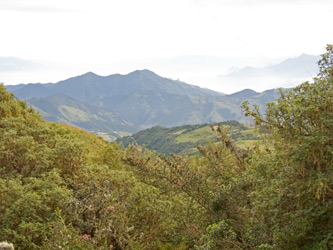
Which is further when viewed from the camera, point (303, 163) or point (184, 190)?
point (184, 190)

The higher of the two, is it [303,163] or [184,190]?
[303,163]

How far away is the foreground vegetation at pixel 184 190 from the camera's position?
7188mm

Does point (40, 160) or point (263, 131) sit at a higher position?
point (263, 131)

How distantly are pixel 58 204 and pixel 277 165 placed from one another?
907 cm

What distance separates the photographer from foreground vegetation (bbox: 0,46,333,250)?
719 centimetres

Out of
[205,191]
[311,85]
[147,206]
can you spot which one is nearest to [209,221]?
[205,191]

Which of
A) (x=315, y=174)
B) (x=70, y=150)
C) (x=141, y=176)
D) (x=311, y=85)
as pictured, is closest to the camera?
(x=315, y=174)

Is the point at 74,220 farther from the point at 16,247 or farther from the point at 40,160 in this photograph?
the point at 40,160

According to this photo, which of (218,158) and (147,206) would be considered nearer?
(147,206)

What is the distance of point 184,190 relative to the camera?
47.7 ft

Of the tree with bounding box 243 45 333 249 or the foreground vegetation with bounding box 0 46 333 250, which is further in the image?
the foreground vegetation with bounding box 0 46 333 250

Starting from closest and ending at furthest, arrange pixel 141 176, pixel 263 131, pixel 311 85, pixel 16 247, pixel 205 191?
pixel 311 85
pixel 263 131
pixel 16 247
pixel 205 191
pixel 141 176

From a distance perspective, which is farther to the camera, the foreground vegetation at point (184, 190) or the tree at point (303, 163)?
the foreground vegetation at point (184, 190)

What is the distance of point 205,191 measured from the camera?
14.3 meters
